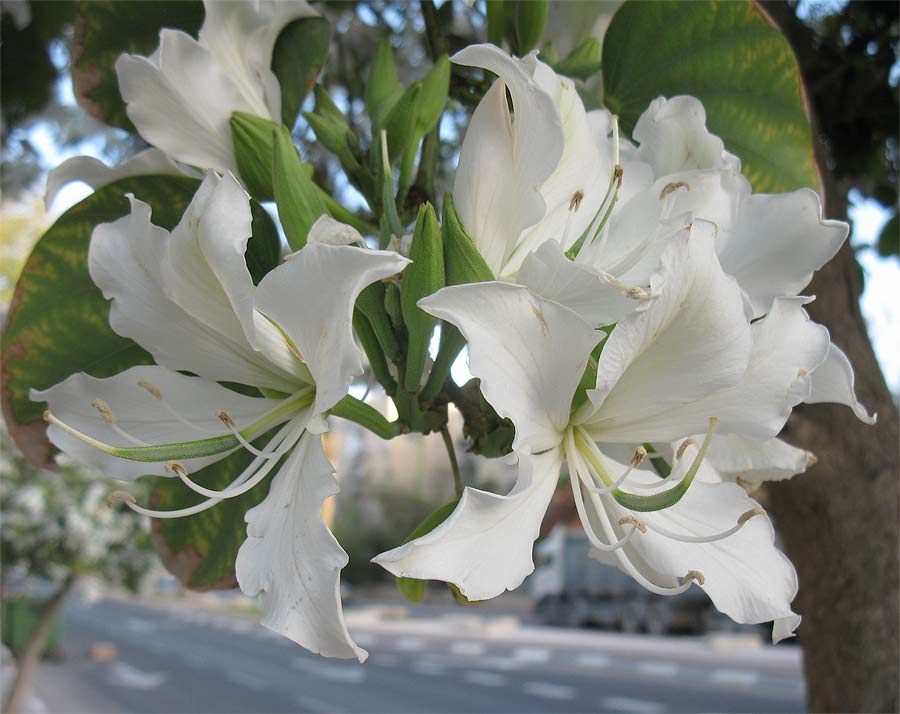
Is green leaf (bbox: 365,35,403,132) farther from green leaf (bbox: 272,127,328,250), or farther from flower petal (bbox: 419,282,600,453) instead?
flower petal (bbox: 419,282,600,453)

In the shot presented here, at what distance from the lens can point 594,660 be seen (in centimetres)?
867

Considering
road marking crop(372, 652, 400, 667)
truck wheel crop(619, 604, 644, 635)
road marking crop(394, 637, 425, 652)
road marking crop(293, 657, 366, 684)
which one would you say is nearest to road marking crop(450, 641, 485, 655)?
road marking crop(394, 637, 425, 652)

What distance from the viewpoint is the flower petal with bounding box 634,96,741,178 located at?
1.67 ft

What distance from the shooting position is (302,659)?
10586mm

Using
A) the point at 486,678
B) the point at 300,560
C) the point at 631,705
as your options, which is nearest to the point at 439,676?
the point at 486,678

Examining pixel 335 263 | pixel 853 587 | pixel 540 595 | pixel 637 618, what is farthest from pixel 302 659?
pixel 335 263

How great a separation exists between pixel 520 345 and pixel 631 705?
284 inches

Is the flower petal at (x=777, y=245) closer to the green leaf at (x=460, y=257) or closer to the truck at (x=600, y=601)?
the green leaf at (x=460, y=257)

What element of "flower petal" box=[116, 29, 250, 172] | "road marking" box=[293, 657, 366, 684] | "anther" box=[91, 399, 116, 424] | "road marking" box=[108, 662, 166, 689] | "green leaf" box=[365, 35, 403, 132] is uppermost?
"green leaf" box=[365, 35, 403, 132]

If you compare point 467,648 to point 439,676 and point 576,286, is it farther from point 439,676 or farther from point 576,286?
point 576,286

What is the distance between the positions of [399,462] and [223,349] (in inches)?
844

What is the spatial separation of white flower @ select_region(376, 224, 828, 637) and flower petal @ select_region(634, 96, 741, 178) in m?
0.11

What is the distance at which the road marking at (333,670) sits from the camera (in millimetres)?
8906

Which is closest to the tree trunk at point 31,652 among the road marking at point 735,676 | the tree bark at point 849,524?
the tree bark at point 849,524
